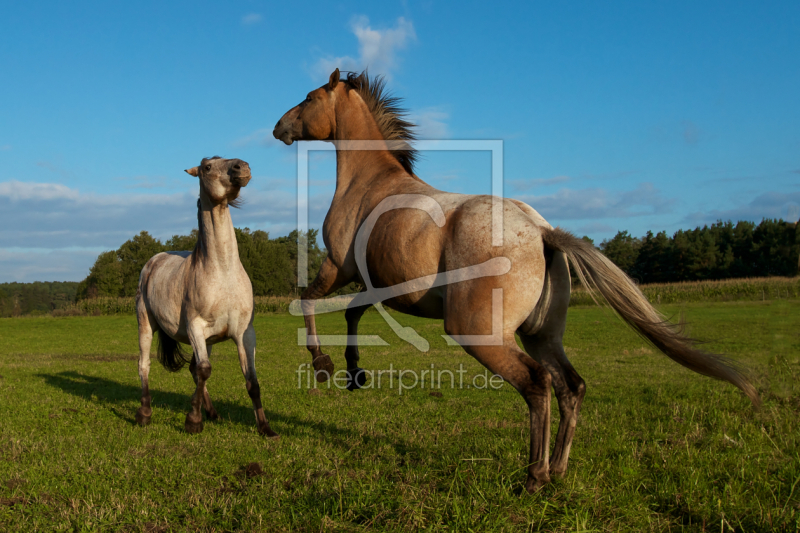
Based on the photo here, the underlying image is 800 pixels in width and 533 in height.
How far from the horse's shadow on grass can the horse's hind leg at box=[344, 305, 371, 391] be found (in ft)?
2.61

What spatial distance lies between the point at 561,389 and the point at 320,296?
2.21 meters

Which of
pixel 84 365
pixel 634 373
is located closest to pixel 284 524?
pixel 634 373

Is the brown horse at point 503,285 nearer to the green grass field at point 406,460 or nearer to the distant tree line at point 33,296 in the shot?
the green grass field at point 406,460

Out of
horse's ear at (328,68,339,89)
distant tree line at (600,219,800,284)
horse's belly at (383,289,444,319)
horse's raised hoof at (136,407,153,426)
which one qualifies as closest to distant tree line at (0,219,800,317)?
distant tree line at (600,219,800,284)

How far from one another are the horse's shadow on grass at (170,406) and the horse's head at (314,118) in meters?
3.19

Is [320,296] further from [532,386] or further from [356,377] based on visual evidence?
[532,386]

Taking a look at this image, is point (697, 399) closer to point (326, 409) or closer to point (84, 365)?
point (326, 409)

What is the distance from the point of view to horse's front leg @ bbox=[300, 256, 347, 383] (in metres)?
4.64

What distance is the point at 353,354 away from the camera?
503cm

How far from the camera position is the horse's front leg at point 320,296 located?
4.64 meters

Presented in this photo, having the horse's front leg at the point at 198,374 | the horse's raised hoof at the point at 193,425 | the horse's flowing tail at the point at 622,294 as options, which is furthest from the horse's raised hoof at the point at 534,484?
the horse's raised hoof at the point at 193,425

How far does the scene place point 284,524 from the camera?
3.16 meters

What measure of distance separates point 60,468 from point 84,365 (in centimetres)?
972

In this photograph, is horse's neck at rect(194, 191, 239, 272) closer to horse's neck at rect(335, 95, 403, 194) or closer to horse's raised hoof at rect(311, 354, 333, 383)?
horse's neck at rect(335, 95, 403, 194)
